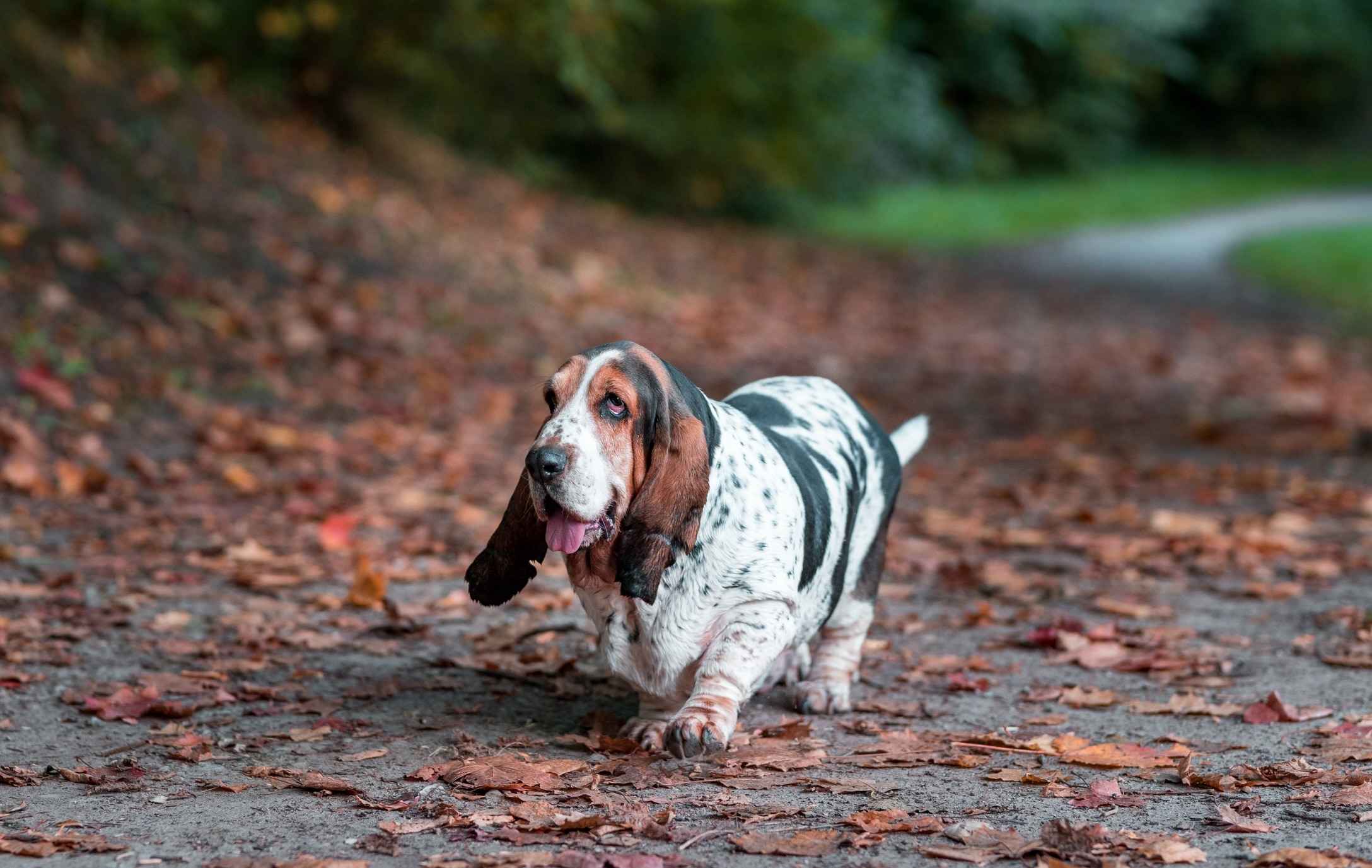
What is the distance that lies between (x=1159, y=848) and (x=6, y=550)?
15.5 feet

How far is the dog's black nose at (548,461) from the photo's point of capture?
3.69 m

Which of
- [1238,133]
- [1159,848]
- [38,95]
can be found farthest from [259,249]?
[1238,133]

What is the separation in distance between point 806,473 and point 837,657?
73 cm

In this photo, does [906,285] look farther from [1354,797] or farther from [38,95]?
[1354,797]

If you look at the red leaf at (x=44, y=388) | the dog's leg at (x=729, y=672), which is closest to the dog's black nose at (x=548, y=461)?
the dog's leg at (x=729, y=672)

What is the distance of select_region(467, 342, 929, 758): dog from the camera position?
3824 mm

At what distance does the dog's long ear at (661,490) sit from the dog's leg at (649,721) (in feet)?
1.46

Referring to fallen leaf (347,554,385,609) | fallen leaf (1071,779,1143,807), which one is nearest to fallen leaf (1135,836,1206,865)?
fallen leaf (1071,779,1143,807)

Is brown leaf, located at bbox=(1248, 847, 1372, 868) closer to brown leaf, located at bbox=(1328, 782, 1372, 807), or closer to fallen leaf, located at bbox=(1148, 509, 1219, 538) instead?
brown leaf, located at bbox=(1328, 782, 1372, 807)

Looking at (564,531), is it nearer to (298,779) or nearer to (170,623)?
(298,779)

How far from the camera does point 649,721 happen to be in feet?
14.0

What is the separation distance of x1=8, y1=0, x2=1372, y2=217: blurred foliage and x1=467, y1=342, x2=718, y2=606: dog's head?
9963mm

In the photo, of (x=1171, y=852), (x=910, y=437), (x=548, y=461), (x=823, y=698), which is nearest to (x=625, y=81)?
(x=910, y=437)

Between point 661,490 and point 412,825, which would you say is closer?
point 412,825
